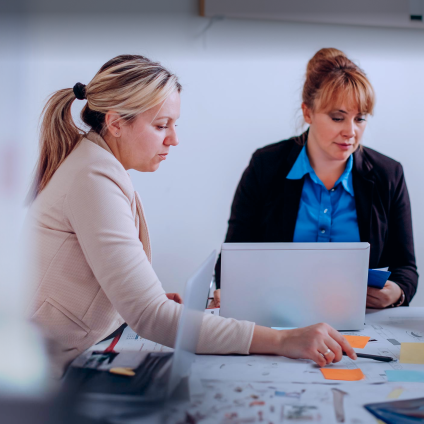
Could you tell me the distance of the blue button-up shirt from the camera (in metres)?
1.61

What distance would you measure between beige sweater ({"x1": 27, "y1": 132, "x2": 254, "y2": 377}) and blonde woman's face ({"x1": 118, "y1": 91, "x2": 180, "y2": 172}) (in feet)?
0.35

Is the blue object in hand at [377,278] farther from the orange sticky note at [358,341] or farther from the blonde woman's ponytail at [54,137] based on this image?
the blonde woman's ponytail at [54,137]

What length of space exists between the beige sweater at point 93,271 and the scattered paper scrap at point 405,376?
27cm

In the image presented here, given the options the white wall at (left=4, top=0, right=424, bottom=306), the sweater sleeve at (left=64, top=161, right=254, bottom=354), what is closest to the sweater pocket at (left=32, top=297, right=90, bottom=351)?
the sweater sleeve at (left=64, top=161, right=254, bottom=354)

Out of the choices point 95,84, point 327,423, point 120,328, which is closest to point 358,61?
point 95,84

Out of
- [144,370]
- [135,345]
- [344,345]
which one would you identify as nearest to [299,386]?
[344,345]

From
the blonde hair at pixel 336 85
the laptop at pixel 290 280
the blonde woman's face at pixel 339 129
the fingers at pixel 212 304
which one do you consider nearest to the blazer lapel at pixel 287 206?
the blonde woman's face at pixel 339 129

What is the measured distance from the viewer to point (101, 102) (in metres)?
1.07

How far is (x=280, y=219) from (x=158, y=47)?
108 cm

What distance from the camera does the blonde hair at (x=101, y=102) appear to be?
103cm

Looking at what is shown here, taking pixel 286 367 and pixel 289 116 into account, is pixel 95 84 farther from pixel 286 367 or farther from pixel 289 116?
pixel 289 116

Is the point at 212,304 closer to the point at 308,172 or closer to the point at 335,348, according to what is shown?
the point at 335,348

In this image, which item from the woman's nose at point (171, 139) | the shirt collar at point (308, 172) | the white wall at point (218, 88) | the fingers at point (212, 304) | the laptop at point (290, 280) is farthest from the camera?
the white wall at point (218, 88)

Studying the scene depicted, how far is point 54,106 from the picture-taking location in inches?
44.0
